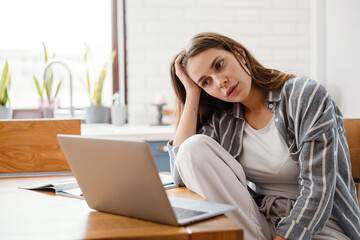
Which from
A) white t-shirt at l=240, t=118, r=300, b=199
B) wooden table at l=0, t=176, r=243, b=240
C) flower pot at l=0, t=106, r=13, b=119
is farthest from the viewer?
flower pot at l=0, t=106, r=13, b=119

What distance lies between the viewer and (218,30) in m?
3.12

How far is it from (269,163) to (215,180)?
36 centimetres

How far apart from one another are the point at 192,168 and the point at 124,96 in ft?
6.59

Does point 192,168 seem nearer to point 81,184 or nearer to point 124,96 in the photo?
point 81,184

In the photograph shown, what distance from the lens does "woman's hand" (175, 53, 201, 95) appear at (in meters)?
1.67

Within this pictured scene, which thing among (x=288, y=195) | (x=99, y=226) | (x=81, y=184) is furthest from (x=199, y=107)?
(x=99, y=226)

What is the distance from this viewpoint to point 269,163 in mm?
1508

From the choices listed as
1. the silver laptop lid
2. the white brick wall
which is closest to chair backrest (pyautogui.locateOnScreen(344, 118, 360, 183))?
the silver laptop lid

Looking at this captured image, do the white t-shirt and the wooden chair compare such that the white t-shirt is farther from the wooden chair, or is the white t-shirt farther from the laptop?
the laptop

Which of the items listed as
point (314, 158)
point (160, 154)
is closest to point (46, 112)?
point (160, 154)

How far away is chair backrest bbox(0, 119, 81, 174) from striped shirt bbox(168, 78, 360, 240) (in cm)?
55

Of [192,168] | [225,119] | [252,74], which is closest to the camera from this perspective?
[192,168]

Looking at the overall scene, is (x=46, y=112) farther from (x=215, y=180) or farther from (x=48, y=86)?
(x=215, y=180)

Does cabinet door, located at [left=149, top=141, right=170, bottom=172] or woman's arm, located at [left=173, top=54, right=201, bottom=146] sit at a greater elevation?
woman's arm, located at [left=173, top=54, right=201, bottom=146]
